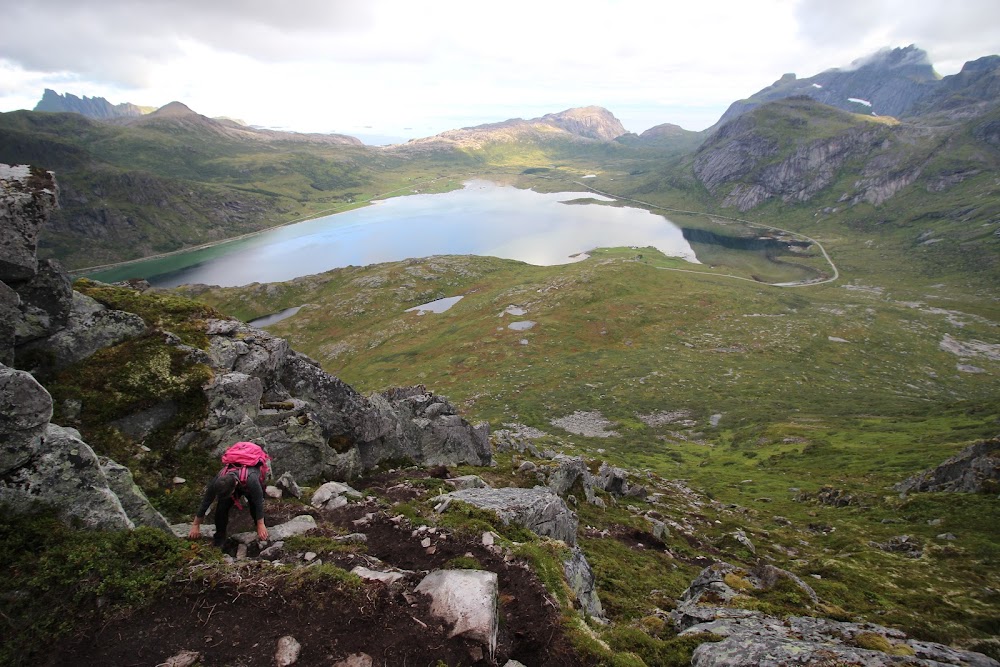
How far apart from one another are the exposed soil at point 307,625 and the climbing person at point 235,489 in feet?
5.69

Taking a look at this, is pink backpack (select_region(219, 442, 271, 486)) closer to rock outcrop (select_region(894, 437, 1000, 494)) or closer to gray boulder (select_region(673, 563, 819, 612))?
gray boulder (select_region(673, 563, 819, 612))

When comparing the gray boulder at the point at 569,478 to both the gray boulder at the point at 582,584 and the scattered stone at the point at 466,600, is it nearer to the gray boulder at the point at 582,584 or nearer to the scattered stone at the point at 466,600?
the gray boulder at the point at 582,584

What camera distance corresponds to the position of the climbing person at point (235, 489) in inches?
473

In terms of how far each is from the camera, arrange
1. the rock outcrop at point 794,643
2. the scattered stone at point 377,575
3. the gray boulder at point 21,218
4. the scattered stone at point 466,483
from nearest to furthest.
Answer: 1. the rock outcrop at point 794,643
2. the scattered stone at point 377,575
3. the gray boulder at point 21,218
4. the scattered stone at point 466,483

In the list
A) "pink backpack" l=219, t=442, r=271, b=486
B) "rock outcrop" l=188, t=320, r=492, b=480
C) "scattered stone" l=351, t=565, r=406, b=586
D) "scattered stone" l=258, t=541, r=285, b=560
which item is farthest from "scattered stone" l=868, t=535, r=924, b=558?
"pink backpack" l=219, t=442, r=271, b=486

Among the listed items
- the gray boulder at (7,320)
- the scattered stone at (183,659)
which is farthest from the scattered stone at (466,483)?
the gray boulder at (7,320)

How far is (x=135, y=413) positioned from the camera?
17.0 metres

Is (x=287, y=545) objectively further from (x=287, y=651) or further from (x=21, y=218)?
(x=21, y=218)

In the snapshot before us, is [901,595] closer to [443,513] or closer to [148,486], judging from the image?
[443,513]

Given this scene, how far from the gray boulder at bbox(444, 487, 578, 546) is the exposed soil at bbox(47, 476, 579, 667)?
17.0ft

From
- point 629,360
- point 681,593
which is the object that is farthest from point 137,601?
point 629,360

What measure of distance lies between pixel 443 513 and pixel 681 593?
11.3 metres

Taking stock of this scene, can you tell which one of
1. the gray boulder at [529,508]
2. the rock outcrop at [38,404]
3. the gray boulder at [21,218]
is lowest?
the gray boulder at [529,508]

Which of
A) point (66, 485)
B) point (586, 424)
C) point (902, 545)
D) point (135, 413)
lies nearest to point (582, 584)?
point (66, 485)
